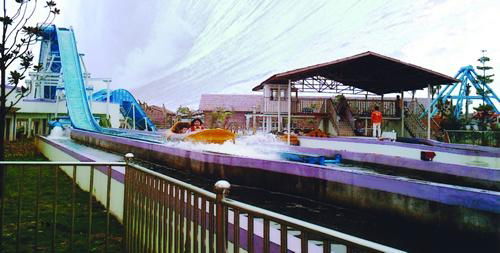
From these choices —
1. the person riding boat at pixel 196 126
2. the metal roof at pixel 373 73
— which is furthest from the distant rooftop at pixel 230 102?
the person riding boat at pixel 196 126

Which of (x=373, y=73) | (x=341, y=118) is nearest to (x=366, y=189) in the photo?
(x=373, y=73)

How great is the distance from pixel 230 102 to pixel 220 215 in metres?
43.4

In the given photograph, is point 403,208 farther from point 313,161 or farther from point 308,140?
point 308,140

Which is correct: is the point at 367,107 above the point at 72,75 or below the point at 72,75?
below

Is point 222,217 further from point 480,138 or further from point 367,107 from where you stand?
point 367,107

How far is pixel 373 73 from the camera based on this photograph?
75.1 feet

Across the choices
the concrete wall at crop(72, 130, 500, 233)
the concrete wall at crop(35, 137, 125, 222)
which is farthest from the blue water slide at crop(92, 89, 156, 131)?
the concrete wall at crop(72, 130, 500, 233)

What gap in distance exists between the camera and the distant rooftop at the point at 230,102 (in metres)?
44.4

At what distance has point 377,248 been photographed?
136cm

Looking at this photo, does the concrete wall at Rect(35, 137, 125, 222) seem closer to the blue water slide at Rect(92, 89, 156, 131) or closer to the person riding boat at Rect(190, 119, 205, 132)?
the person riding boat at Rect(190, 119, 205, 132)

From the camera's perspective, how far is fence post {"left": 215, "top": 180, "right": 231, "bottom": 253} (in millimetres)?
2262

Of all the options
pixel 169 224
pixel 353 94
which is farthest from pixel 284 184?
pixel 353 94

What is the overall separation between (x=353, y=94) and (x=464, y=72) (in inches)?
912

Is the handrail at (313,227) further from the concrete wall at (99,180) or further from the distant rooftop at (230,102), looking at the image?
the distant rooftop at (230,102)
